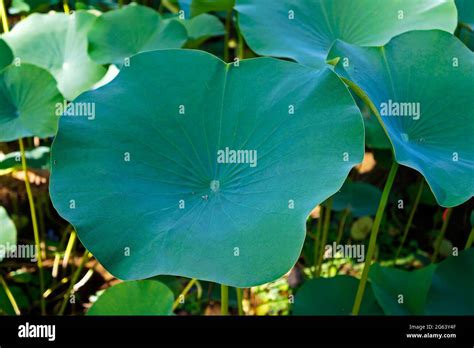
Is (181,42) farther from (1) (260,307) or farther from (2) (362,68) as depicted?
(1) (260,307)

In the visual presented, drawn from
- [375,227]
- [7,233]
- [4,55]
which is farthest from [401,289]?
[4,55]

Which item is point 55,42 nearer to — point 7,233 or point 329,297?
point 7,233

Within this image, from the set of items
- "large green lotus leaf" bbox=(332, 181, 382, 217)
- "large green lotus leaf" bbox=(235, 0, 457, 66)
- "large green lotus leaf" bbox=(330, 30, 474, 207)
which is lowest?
"large green lotus leaf" bbox=(332, 181, 382, 217)

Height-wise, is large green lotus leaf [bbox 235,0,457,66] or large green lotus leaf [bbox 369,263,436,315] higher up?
large green lotus leaf [bbox 235,0,457,66]

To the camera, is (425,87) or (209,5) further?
(209,5)

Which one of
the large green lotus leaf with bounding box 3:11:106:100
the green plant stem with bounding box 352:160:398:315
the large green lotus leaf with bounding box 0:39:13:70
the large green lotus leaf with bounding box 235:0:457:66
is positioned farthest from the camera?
the large green lotus leaf with bounding box 3:11:106:100

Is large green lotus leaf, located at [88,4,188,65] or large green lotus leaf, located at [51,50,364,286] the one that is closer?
large green lotus leaf, located at [51,50,364,286]

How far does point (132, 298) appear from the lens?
1130 mm

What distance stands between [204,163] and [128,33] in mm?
841

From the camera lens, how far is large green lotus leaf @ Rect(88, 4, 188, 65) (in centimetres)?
158

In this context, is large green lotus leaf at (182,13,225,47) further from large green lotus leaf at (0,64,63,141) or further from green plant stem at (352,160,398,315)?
green plant stem at (352,160,398,315)

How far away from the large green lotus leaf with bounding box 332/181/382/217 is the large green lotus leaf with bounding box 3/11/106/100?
89cm

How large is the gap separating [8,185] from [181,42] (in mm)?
943

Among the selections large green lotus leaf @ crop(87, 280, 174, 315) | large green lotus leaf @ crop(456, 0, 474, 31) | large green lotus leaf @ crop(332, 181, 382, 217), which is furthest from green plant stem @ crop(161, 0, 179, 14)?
large green lotus leaf @ crop(87, 280, 174, 315)
